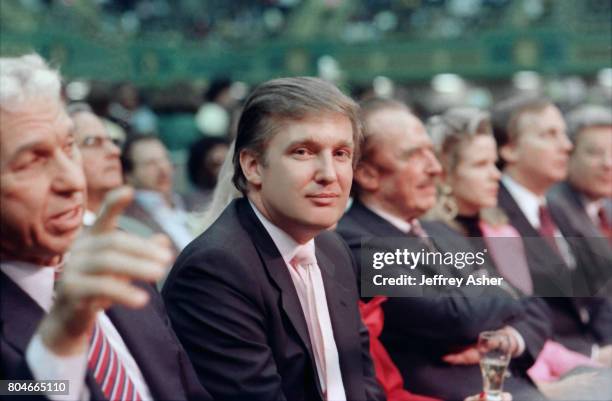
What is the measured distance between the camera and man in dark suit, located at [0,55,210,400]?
0.96 m

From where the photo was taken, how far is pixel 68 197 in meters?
1.14

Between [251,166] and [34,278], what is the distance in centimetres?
52

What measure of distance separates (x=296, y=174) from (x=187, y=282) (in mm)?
286

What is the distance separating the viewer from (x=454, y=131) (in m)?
2.64

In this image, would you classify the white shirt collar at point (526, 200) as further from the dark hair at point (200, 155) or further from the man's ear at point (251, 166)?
the dark hair at point (200, 155)

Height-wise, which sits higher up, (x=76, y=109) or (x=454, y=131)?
(x=76, y=109)

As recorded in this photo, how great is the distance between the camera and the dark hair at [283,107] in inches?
60.2

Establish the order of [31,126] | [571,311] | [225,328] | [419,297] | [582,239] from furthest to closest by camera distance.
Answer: [582,239]
[571,311]
[419,297]
[225,328]
[31,126]

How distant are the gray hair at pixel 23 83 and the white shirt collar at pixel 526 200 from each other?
1.93 meters

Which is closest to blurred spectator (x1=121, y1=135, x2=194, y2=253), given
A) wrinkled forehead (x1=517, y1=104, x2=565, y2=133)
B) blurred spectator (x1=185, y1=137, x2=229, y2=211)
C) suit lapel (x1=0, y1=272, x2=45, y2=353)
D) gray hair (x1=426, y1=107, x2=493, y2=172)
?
blurred spectator (x1=185, y1=137, x2=229, y2=211)

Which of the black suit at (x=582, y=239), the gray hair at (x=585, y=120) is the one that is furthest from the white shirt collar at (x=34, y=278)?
the gray hair at (x=585, y=120)

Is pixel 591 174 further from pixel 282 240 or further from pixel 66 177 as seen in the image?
pixel 66 177

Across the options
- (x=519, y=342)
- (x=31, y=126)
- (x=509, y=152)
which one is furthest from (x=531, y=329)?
(x=31, y=126)

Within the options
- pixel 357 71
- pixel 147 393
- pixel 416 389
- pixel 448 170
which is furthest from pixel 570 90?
pixel 147 393
